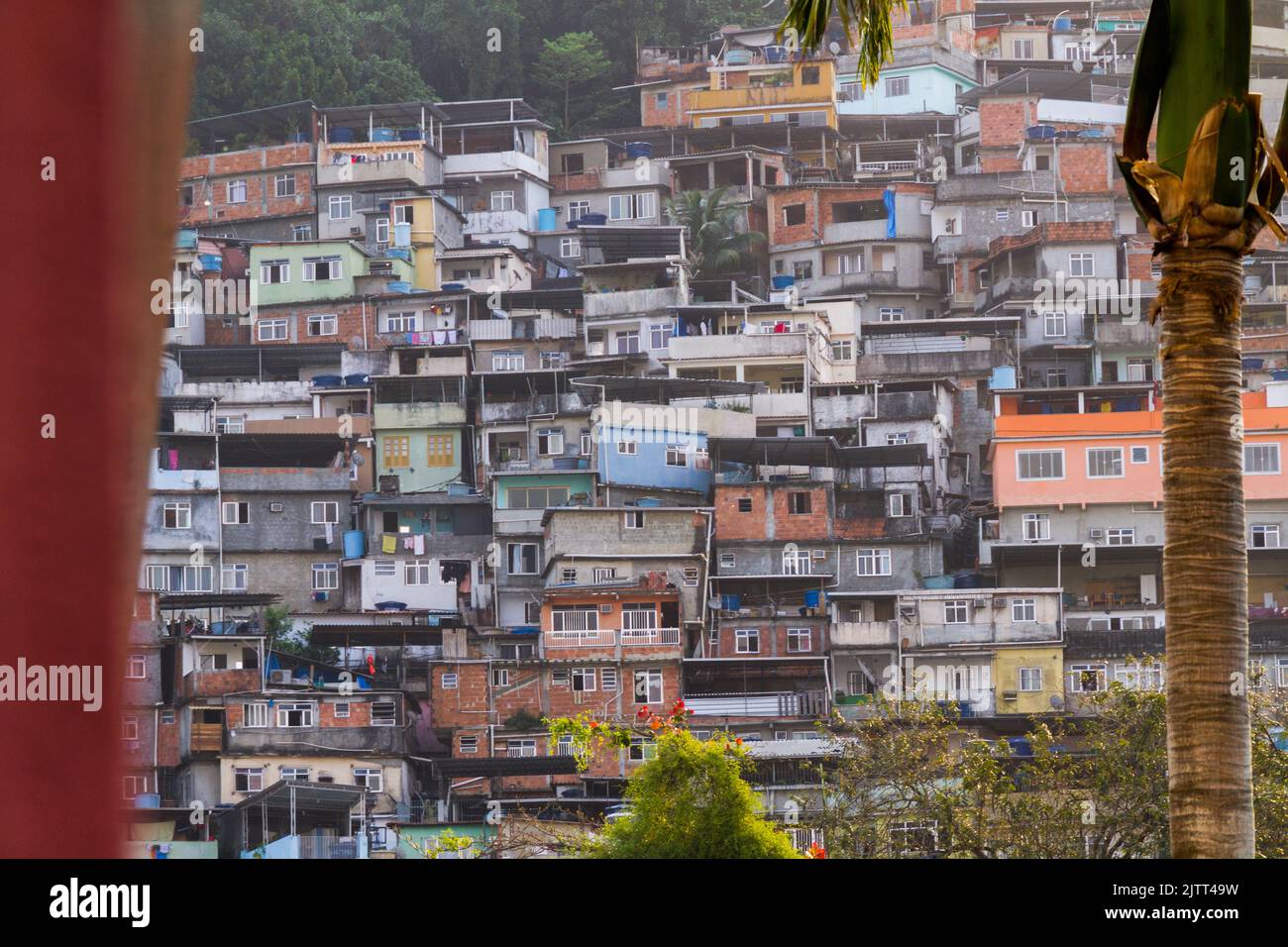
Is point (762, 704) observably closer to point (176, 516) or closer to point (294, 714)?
point (294, 714)

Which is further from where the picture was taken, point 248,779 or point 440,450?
point 440,450

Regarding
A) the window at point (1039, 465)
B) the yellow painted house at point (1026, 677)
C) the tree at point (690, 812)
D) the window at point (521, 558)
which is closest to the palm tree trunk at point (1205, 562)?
the tree at point (690, 812)

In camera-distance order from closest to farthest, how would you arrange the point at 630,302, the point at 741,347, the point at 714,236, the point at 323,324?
the point at 741,347
the point at 630,302
the point at 323,324
the point at 714,236

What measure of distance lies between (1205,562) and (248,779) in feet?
105

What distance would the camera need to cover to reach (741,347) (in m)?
43.4

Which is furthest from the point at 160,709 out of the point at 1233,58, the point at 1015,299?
the point at 1233,58

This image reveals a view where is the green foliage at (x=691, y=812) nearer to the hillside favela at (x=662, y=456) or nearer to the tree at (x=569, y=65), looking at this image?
the hillside favela at (x=662, y=456)

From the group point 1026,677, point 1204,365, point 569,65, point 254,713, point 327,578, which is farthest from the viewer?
point 569,65

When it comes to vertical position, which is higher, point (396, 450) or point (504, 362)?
point (504, 362)

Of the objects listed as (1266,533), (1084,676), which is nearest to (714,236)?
(1266,533)

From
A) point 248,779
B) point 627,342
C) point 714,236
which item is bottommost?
point 248,779
